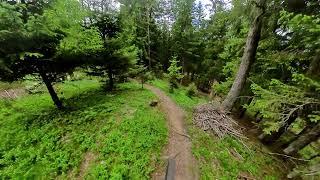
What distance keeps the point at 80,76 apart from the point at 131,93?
10944 mm

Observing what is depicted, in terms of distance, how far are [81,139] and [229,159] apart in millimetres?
6309

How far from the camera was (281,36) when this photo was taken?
1019 centimetres

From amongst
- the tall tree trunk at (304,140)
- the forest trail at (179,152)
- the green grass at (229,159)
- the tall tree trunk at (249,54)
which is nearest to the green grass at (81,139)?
the forest trail at (179,152)

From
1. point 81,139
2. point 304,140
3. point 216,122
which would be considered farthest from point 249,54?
point 81,139

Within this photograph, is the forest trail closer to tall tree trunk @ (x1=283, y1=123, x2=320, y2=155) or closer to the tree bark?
tall tree trunk @ (x1=283, y1=123, x2=320, y2=155)

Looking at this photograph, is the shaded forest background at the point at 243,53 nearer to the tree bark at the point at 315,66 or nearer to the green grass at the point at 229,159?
the tree bark at the point at 315,66

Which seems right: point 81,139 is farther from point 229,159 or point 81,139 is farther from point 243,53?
point 243,53

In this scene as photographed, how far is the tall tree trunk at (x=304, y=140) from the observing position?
313 inches

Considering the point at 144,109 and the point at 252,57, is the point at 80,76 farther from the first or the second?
the point at 252,57

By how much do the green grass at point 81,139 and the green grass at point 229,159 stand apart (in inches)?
67.4

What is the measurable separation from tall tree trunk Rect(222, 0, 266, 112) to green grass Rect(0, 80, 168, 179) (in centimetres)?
382

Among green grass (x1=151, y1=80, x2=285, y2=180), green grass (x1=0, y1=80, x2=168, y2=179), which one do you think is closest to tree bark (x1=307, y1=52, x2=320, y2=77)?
green grass (x1=151, y1=80, x2=285, y2=180)

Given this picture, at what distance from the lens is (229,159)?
339 inches

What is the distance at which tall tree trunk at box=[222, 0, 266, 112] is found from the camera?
962 cm
